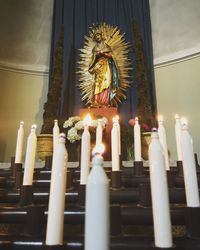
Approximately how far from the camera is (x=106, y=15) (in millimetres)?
4383

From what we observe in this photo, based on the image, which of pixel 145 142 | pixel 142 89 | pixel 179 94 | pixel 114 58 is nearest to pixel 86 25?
pixel 114 58

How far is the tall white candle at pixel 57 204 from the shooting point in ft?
2.20

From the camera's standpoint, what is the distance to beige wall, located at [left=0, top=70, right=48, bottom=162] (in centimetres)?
366

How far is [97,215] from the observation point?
53 cm

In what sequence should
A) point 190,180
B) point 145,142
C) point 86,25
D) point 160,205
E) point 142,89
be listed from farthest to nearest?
1. point 86,25
2. point 142,89
3. point 145,142
4. point 190,180
5. point 160,205

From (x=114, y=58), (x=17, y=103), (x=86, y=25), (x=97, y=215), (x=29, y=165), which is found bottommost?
(x=97, y=215)

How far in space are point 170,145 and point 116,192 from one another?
2567 millimetres

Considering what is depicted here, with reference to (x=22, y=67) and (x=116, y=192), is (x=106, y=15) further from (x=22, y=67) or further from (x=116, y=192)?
(x=116, y=192)

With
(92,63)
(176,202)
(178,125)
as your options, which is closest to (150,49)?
(92,63)

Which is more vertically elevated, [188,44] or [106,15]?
[106,15]

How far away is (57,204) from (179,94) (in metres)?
3.38

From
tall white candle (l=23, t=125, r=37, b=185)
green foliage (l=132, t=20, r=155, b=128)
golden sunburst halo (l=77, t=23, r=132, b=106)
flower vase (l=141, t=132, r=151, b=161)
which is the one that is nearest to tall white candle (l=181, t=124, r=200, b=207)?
tall white candle (l=23, t=125, r=37, b=185)

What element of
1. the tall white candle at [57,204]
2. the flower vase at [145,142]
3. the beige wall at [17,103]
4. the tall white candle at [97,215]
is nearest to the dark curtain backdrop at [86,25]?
the beige wall at [17,103]

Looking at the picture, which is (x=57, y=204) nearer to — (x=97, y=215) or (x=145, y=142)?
(x=97, y=215)
